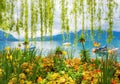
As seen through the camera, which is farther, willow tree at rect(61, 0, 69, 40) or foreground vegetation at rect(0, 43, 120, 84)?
willow tree at rect(61, 0, 69, 40)

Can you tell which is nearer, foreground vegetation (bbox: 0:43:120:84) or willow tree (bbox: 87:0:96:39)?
foreground vegetation (bbox: 0:43:120:84)

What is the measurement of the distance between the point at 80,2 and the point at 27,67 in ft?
10.2

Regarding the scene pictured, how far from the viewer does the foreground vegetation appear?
5.28 meters

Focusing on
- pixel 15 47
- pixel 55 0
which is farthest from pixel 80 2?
pixel 15 47

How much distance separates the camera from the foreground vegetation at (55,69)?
528 centimetres

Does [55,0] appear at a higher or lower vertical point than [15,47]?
higher

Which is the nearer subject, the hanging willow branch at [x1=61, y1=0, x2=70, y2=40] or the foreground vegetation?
the foreground vegetation

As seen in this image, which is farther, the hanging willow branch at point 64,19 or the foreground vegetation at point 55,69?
the hanging willow branch at point 64,19

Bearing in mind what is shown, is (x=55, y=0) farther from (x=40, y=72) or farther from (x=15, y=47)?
(x=40, y=72)

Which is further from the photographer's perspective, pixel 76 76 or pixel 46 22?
pixel 46 22

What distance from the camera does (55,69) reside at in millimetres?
7598

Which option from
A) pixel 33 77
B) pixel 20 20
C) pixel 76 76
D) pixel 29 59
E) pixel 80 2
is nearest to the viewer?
pixel 33 77

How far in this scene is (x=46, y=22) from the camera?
982 cm

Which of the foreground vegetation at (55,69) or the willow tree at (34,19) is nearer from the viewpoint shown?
the foreground vegetation at (55,69)
